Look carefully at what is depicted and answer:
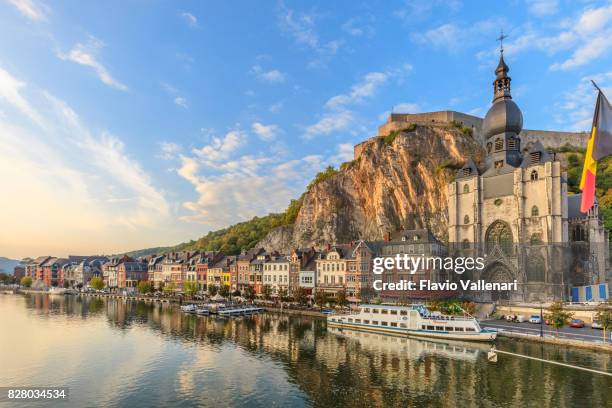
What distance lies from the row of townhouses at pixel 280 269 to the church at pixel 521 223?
9.72 meters

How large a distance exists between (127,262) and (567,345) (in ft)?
406

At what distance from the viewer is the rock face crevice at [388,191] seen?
101 m

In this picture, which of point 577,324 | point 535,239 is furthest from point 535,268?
point 577,324

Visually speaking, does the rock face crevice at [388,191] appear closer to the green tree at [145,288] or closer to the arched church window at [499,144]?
the arched church window at [499,144]

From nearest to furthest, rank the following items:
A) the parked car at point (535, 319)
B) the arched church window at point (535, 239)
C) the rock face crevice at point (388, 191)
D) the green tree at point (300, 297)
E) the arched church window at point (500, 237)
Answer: the parked car at point (535, 319) < the arched church window at point (535, 239) < the arched church window at point (500, 237) < the green tree at point (300, 297) < the rock face crevice at point (388, 191)

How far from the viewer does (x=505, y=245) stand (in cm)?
7475

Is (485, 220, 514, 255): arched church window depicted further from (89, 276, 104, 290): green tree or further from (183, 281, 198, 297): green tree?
(89, 276, 104, 290): green tree

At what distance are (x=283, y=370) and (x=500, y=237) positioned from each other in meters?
56.1

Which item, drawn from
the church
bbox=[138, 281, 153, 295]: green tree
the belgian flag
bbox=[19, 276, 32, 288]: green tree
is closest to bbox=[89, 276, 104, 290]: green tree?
bbox=[138, 281, 153, 295]: green tree

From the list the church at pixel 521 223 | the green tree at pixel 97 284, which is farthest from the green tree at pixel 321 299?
the green tree at pixel 97 284

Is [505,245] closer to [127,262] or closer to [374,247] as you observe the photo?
[374,247]

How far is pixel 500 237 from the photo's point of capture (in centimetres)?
7631

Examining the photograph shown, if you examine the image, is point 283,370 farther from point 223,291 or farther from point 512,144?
point 512,144

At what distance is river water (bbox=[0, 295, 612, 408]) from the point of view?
1138 inches
